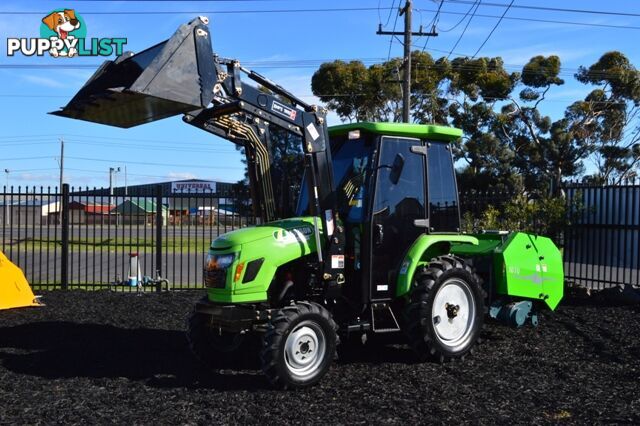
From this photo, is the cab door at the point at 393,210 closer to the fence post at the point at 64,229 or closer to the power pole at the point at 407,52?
the fence post at the point at 64,229

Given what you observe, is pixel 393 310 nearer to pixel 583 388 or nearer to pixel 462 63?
pixel 583 388

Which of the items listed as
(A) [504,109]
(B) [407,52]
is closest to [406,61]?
(B) [407,52]

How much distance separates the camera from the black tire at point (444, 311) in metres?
6.88

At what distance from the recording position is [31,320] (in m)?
9.84

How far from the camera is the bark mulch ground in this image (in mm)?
5398

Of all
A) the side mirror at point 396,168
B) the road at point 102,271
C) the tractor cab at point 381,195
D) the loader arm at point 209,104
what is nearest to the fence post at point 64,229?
the road at point 102,271

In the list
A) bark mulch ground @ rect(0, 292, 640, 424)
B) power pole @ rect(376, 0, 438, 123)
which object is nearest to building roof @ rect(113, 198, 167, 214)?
bark mulch ground @ rect(0, 292, 640, 424)

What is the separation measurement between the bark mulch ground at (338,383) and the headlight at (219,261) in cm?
111

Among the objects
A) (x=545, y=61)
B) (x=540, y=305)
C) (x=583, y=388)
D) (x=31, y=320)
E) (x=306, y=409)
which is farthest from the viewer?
(x=545, y=61)

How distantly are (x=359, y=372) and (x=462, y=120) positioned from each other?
2900cm

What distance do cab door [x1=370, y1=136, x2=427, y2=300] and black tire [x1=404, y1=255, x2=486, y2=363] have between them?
0.34m

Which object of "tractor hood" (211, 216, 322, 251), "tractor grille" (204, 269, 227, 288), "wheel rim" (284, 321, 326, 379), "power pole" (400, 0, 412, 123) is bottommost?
"wheel rim" (284, 321, 326, 379)

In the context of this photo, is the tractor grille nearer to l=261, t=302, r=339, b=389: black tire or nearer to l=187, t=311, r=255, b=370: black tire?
l=187, t=311, r=255, b=370: black tire

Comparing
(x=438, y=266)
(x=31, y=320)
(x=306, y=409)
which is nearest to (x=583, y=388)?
(x=438, y=266)
